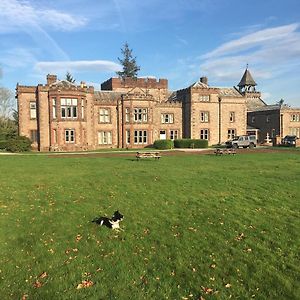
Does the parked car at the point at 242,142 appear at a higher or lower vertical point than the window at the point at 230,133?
lower

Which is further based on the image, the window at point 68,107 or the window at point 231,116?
the window at point 231,116

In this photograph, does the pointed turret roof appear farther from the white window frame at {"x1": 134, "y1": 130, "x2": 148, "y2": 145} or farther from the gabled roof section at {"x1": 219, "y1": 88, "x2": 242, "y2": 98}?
the white window frame at {"x1": 134, "y1": 130, "x2": 148, "y2": 145}

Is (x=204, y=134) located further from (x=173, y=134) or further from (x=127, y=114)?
(x=127, y=114)

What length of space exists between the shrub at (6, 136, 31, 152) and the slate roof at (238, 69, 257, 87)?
55207 millimetres

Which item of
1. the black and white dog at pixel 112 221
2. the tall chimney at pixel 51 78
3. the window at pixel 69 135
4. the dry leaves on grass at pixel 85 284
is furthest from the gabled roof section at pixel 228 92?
the dry leaves on grass at pixel 85 284

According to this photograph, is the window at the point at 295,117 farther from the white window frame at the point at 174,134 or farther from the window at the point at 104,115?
the window at the point at 104,115

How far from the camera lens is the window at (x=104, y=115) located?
48219mm

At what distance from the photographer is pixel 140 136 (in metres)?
48.9

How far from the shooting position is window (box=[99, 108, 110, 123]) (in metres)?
48.2

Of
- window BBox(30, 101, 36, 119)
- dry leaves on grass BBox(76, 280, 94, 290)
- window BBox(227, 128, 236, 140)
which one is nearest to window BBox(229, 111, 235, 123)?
window BBox(227, 128, 236, 140)

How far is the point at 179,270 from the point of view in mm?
7082

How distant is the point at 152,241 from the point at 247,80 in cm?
7547

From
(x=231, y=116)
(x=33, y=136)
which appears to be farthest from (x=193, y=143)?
(x=33, y=136)

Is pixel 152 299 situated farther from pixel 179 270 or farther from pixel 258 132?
pixel 258 132
